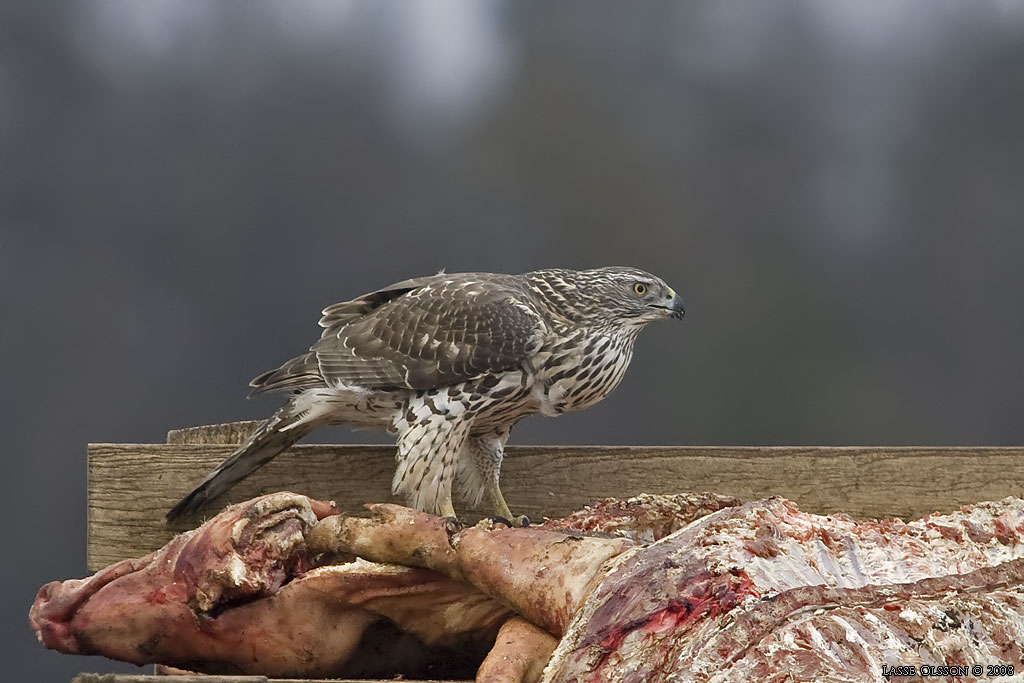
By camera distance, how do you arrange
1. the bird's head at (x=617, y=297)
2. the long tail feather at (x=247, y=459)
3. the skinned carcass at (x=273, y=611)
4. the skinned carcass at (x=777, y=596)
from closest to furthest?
the skinned carcass at (x=777, y=596), the skinned carcass at (x=273, y=611), the long tail feather at (x=247, y=459), the bird's head at (x=617, y=297)

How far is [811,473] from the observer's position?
6.15 ft

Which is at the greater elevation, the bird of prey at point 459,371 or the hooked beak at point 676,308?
the hooked beak at point 676,308

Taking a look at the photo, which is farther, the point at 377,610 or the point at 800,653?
the point at 377,610

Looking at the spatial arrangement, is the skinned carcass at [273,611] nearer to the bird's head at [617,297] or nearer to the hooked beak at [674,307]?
the bird's head at [617,297]

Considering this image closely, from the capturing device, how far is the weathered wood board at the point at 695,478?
1.87m

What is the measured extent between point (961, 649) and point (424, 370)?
113 cm

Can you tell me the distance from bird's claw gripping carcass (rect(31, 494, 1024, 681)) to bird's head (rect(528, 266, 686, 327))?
1.73 feet

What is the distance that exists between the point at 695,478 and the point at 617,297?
1.24ft

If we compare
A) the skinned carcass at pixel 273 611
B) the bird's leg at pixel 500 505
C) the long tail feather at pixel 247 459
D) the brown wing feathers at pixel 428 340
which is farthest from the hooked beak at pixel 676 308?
the skinned carcass at pixel 273 611

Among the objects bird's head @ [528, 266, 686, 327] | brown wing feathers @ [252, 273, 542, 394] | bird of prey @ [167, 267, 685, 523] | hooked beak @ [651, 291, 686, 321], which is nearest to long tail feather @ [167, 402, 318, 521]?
bird of prey @ [167, 267, 685, 523]

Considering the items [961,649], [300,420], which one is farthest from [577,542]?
[300,420]

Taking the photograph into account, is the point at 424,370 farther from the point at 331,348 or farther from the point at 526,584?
the point at 526,584

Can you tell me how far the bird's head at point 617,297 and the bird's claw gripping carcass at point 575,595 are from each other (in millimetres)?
529

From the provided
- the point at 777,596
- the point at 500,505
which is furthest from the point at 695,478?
the point at 777,596
